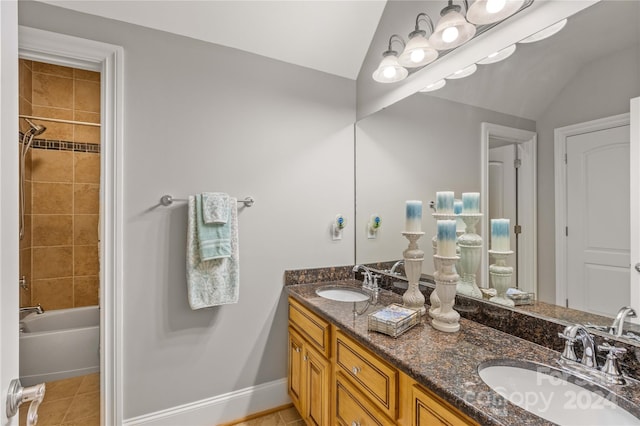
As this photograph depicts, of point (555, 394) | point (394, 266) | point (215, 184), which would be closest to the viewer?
point (555, 394)

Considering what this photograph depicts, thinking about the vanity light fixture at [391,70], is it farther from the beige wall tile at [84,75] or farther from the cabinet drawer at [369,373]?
the beige wall tile at [84,75]

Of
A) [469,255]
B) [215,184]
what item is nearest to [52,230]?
[215,184]

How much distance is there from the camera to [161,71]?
1746 millimetres

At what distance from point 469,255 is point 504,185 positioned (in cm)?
36

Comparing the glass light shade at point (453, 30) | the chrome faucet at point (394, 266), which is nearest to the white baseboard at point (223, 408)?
the chrome faucet at point (394, 266)

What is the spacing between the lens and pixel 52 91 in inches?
106

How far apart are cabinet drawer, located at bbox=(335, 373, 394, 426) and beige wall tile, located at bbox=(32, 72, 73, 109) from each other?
3288 millimetres

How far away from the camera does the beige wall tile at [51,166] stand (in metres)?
2.68

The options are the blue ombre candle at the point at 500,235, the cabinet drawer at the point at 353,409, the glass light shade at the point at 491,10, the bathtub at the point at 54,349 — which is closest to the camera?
the cabinet drawer at the point at 353,409

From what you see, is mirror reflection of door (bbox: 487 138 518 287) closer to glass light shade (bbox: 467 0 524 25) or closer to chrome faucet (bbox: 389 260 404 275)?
glass light shade (bbox: 467 0 524 25)

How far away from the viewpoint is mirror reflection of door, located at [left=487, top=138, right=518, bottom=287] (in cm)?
134

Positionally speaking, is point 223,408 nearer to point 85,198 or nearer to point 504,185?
point 504,185

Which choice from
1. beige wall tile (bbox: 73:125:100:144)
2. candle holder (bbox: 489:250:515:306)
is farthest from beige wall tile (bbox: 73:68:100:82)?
candle holder (bbox: 489:250:515:306)

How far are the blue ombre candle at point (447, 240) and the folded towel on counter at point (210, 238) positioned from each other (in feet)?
3.83
